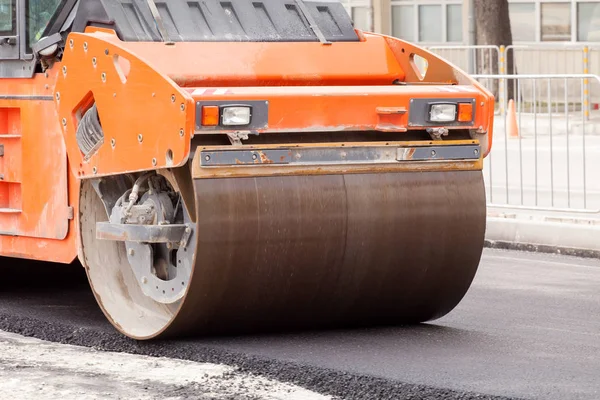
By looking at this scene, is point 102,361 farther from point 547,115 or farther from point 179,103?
point 547,115

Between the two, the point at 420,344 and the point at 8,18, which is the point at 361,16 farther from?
the point at 420,344

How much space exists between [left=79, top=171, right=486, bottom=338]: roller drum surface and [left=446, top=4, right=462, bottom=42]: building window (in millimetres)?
19645

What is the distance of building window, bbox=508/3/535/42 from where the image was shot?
2503 cm

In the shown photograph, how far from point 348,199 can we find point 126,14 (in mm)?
1462

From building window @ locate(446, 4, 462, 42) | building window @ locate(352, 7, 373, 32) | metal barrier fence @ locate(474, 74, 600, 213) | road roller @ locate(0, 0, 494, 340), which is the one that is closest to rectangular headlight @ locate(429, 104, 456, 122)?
road roller @ locate(0, 0, 494, 340)

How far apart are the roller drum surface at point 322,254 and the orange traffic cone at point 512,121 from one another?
15.0ft

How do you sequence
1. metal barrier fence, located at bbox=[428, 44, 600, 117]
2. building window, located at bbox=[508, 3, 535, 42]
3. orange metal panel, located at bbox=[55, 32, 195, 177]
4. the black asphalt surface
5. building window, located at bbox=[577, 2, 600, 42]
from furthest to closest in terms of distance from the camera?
building window, located at bbox=[508, 3, 535, 42] → building window, located at bbox=[577, 2, 600, 42] → metal barrier fence, located at bbox=[428, 44, 600, 117] → orange metal panel, located at bbox=[55, 32, 195, 177] → the black asphalt surface

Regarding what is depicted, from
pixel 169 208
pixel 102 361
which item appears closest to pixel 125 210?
pixel 169 208

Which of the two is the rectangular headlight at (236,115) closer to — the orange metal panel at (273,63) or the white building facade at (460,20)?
the orange metal panel at (273,63)

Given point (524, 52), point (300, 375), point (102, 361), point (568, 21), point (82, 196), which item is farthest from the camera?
point (568, 21)

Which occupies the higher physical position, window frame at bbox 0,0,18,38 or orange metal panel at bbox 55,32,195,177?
window frame at bbox 0,0,18,38

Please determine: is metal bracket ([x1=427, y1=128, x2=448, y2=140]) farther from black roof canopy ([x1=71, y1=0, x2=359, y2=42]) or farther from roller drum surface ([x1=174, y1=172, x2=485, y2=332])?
black roof canopy ([x1=71, y1=0, x2=359, y2=42])

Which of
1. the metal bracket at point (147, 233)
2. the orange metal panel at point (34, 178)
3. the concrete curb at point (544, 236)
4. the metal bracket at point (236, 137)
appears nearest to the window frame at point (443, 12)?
the concrete curb at point (544, 236)

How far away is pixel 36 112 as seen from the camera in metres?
7.39
